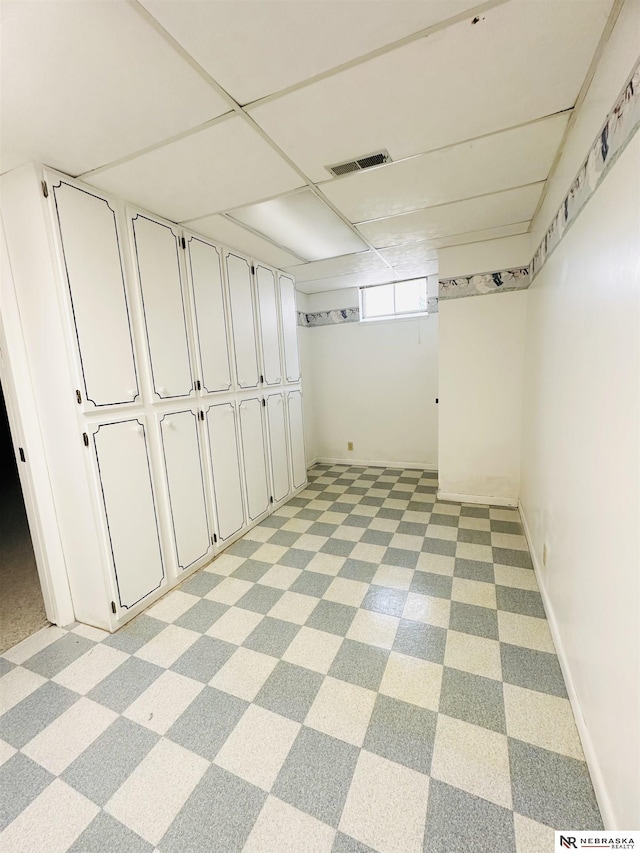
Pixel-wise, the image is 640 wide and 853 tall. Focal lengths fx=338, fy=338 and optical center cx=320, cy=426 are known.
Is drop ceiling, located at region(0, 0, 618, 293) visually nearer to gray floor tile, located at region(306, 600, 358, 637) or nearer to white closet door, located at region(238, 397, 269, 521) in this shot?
white closet door, located at region(238, 397, 269, 521)

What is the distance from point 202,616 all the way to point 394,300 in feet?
13.9

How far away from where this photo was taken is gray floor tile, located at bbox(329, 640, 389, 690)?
5.16ft

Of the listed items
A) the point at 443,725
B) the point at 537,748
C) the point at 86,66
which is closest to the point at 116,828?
the point at 443,725

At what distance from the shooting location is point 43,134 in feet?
4.68

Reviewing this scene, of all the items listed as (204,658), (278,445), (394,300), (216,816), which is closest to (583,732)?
(216,816)

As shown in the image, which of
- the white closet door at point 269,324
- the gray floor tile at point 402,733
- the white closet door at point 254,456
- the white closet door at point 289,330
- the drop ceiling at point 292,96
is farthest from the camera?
the white closet door at point 289,330

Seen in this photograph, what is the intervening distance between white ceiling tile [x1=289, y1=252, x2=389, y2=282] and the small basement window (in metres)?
0.80

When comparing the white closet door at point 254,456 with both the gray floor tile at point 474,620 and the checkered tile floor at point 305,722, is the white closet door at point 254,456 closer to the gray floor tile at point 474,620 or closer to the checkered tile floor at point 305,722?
the checkered tile floor at point 305,722

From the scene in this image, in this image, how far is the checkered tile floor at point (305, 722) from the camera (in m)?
1.07

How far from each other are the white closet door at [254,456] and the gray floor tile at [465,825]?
2.34 metres

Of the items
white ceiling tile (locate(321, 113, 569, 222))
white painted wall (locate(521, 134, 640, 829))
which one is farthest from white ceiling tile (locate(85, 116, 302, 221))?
white painted wall (locate(521, 134, 640, 829))

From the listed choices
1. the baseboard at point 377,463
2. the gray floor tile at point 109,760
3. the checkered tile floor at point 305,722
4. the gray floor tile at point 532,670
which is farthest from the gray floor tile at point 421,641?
the baseboard at point 377,463

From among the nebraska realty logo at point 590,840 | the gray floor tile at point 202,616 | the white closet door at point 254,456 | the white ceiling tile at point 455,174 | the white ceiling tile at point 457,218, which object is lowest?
the gray floor tile at point 202,616

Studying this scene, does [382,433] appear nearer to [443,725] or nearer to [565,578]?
[565,578]
